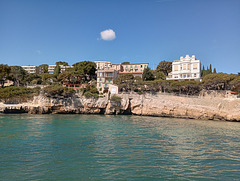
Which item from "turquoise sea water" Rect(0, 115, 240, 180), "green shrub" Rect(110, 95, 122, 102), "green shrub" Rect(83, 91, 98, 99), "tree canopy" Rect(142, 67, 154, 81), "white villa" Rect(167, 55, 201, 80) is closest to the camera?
"turquoise sea water" Rect(0, 115, 240, 180)

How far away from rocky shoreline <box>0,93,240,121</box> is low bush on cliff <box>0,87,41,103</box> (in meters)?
1.27

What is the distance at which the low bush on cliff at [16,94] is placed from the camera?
44.4m

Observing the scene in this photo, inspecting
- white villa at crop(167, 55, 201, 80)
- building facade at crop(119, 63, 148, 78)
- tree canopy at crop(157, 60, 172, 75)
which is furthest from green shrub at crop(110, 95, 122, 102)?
tree canopy at crop(157, 60, 172, 75)

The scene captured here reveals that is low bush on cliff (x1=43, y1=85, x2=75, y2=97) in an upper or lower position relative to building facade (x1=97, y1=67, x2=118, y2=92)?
lower

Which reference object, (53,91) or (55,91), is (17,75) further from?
(55,91)

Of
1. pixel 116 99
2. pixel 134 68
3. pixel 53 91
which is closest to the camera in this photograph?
pixel 53 91

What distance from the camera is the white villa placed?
5809 centimetres

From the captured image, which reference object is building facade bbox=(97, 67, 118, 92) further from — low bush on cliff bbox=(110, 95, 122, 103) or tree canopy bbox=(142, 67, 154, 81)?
low bush on cliff bbox=(110, 95, 122, 103)

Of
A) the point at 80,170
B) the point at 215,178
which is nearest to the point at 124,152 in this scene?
the point at 80,170

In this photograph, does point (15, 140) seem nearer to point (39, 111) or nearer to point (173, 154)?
point (173, 154)

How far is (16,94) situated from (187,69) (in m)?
50.0

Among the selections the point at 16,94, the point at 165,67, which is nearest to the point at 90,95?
the point at 16,94

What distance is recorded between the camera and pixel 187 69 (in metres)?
59.5

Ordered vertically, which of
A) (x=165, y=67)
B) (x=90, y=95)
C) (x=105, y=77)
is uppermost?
(x=165, y=67)
